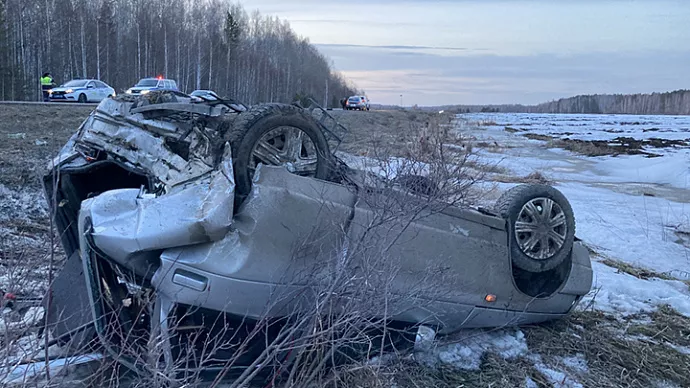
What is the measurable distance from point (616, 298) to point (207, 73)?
50948 mm

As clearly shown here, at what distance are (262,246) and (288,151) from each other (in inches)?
36.2

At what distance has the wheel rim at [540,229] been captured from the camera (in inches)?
162

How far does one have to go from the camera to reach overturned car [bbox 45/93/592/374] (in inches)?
118

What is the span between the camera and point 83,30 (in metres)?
41.7

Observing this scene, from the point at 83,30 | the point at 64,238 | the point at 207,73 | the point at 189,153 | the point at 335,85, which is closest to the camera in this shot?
the point at 189,153

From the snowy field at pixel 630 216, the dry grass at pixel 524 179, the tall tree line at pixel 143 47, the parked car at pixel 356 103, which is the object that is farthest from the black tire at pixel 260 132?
the parked car at pixel 356 103

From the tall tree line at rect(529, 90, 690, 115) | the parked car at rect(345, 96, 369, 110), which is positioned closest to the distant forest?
the tall tree line at rect(529, 90, 690, 115)

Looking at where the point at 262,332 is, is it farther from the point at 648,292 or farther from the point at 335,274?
the point at 648,292

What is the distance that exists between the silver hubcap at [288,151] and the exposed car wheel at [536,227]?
1379 mm

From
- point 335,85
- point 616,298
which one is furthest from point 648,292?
point 335,85

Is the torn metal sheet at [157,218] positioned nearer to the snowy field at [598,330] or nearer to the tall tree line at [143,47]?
the snowy field at [598,330]

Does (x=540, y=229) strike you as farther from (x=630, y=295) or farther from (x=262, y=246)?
(x=630, y=295)

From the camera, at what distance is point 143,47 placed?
1877 inches

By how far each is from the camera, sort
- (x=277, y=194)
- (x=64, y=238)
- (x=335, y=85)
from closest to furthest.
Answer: (x=277, y=194), (x=64, y=238), (x=335, y=85)
